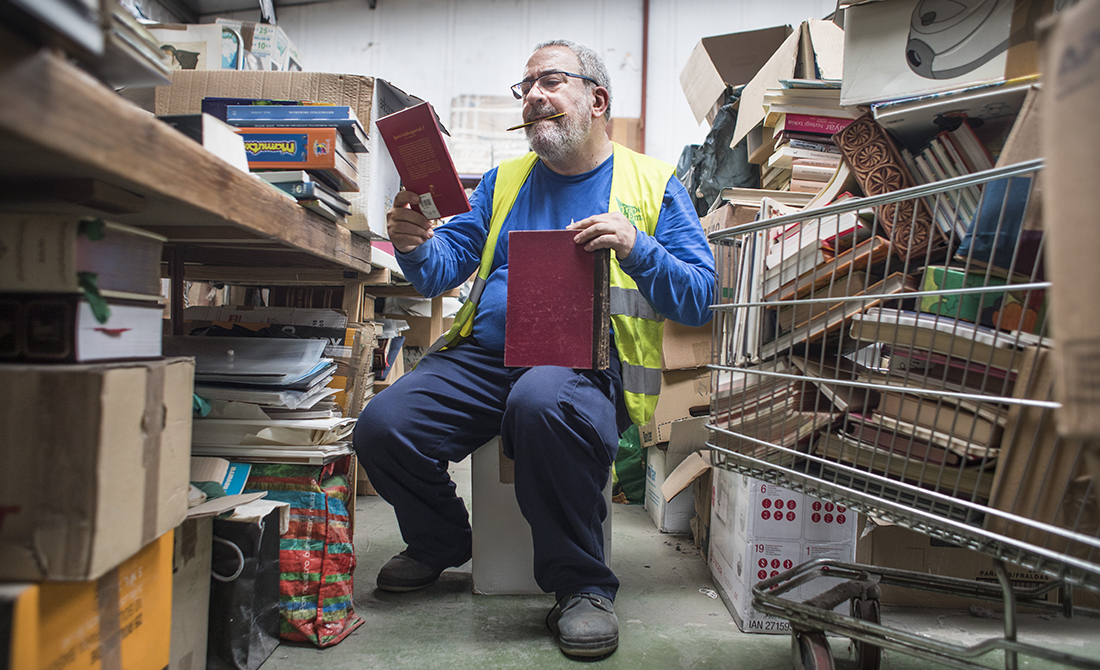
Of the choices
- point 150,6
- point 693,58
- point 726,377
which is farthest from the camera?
point 150,6

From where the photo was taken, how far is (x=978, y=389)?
846 mm

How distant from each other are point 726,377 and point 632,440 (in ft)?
3.69

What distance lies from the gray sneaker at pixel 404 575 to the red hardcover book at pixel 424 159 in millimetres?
831

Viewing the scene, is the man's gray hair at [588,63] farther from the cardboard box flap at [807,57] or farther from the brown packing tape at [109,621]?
the brown packing tape at [109,621]

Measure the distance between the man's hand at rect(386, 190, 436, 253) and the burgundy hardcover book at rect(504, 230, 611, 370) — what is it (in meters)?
0.22

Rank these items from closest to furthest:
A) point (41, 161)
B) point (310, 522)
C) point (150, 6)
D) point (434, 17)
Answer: point (41, 161) → point (310, 522) → point (150, 6) → point (434, 17)

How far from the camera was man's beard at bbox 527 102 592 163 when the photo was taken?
5.23 ft

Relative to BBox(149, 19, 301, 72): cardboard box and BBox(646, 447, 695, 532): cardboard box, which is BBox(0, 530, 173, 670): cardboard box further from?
BBox(149, 19, 301, 72): cardboard box

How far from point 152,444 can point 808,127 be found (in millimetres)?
1909

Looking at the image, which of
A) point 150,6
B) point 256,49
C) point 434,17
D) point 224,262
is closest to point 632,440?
point 224,262

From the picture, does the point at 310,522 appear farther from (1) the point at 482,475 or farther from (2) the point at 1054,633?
(2) the point at 1054,633

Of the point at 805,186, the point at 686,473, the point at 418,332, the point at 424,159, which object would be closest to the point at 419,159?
the point at 424,159

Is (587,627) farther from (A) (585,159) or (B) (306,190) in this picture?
(A) (585,159)

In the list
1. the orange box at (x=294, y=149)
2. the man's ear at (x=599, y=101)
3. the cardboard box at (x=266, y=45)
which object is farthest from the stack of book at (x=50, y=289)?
the cardboard box at (x=266, y=45)
